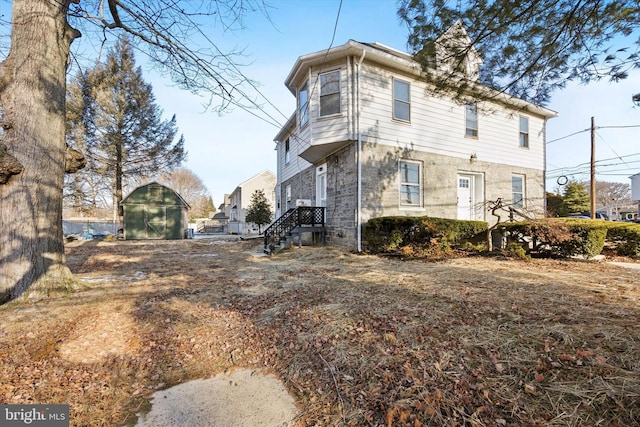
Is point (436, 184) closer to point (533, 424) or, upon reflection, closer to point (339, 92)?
point (339, 92)

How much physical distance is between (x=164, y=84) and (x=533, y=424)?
6436mm

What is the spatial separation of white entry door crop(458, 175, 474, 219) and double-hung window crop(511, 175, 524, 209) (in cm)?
220

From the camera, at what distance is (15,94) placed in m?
3.63

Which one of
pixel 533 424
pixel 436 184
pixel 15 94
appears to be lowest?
pixel 533 424

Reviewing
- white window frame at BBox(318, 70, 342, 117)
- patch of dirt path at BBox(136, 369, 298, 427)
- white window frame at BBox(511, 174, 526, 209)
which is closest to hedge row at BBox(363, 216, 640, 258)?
white window frame at BBox(318, 70, 342, 117)

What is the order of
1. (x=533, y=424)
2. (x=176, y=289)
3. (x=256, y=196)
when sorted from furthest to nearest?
(x=256, y=196) < (x=176, y=289) < (x=533, y=424)

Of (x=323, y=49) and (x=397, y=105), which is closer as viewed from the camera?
(x=323, y=49)

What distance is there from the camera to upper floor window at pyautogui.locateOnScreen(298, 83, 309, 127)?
9.04 m

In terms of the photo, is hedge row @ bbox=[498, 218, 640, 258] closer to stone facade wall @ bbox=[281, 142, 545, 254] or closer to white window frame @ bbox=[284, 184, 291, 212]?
stone facade wall @ bbox=[281, 142, 545, 254]

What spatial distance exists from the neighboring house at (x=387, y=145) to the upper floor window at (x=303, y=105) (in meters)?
0.03

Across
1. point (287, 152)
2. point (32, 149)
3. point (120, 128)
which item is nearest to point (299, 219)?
point (287, 152)

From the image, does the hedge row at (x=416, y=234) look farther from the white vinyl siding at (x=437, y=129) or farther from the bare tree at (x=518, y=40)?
the bare tree at (x=518, y=40)

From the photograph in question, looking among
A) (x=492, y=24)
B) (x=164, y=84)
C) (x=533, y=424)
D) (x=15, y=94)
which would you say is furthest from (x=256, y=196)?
(x=533, y=424)

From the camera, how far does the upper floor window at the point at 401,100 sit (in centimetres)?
888
